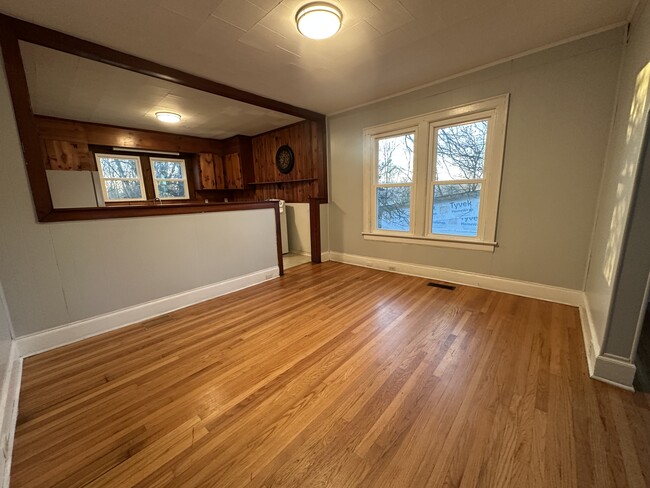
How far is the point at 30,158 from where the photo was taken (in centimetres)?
200

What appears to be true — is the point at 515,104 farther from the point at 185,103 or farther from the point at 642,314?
the point at 185,103

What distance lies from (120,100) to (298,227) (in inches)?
134

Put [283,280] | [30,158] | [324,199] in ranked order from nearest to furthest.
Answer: [30,158]
[283,280]
[324,199]

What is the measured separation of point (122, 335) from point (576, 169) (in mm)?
4665

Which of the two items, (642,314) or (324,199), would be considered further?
(324,199)

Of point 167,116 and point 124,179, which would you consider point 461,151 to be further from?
point 124,179

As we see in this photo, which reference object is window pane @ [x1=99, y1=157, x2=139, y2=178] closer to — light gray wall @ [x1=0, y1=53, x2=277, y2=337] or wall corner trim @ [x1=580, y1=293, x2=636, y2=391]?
light gray wall @ [x1=0, y1=53, x2=277, y2=337]

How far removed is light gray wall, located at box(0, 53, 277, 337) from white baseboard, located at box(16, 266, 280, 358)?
58 millimetres

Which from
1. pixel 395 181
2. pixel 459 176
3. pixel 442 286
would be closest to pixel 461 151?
pixel 459 176

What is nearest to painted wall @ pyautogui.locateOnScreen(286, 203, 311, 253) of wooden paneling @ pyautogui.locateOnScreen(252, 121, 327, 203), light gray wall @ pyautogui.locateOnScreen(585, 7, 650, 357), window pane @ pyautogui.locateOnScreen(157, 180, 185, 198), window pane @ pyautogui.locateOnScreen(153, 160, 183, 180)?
wooden paneling @ pyautogui.locateOnScreen(252, 121, 327, 203)

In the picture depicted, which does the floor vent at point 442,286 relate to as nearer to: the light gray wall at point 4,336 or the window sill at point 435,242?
the window sill at point 435,242

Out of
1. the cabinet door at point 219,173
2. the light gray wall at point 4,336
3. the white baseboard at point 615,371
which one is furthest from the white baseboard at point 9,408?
the cabinet door at point 219,173

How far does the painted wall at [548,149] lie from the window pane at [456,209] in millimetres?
276

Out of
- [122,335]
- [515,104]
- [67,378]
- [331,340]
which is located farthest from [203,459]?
[515,104]
